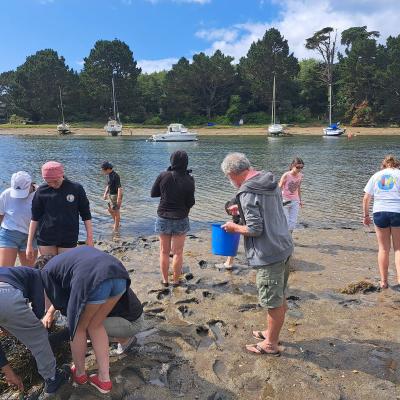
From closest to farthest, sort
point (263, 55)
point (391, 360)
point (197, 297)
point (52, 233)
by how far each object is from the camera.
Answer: point (391, 360)
point (52, 233)
point (197, 297)
point (263, 55)

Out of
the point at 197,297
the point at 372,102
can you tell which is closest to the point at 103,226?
the point at 197,297

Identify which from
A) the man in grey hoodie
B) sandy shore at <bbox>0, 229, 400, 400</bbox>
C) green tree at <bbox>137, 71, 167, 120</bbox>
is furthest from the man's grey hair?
green tree at <bbox>137, 71, 167, 120</bbox>

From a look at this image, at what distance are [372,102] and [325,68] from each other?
11.0 m

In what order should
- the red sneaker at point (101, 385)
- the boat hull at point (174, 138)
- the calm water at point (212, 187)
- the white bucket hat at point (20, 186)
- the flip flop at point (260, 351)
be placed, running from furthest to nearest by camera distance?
1. the boat hull at point (174, 138)
2. the calm water at point (212, 187)
3. the white bucket hat at point (20, 186)
4. the flip flop at point (260, 351)
5. the red sneaker at point (101, 385)

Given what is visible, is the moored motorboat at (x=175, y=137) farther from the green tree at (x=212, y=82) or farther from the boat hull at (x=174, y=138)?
the green tree at (x=212, y=82)

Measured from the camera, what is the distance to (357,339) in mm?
4691

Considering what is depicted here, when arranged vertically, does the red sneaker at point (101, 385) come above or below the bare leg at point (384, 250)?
below

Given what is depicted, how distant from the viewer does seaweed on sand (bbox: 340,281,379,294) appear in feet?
19.9

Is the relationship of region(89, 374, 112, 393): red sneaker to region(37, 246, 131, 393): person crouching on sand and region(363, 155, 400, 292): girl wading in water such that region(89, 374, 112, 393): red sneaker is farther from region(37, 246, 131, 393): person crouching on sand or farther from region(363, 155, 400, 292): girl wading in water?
region(363, 155, 400, 292): girl wading in water

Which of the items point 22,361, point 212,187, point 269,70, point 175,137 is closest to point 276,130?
point 175,137

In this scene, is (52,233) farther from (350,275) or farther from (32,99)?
(32,99)

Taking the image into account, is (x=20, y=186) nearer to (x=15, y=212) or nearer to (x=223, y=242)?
(x=15, y=212)

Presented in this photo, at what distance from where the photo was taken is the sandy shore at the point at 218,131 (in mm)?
64250

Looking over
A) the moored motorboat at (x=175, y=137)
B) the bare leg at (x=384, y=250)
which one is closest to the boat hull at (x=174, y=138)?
the moored motorboat at (x=175, y=137)
